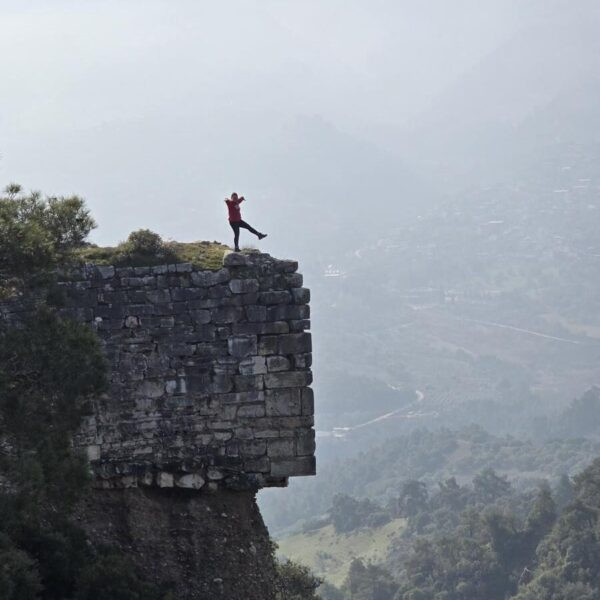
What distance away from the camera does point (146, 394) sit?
605 inches

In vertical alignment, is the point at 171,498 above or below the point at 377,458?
below

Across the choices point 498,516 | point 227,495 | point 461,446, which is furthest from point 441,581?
point 461,446

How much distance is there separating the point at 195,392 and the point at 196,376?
192mm

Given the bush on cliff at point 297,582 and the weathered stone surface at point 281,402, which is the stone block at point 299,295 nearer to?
the weathered stone surface at point 281,402

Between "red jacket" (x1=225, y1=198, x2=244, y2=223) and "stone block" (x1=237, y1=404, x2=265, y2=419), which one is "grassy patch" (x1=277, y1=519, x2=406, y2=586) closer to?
"red jacket" (x1=225, y1=198, x2=244, y2=223)

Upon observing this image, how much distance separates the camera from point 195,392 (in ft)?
50.4

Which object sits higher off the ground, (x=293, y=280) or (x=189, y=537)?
(x=293, y=280)

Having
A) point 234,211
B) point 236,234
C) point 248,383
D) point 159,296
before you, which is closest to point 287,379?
point 248,383

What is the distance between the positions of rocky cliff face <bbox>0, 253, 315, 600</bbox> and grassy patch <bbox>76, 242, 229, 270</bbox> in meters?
0.16

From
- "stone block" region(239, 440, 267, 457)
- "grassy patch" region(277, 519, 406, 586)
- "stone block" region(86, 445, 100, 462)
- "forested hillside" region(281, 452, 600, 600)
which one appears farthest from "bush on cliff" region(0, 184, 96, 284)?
"grassy patch" region(277, 519, 406, 586)

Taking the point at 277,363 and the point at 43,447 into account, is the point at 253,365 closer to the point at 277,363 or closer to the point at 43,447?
the point at 277,363

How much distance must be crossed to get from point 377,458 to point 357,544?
66062mm

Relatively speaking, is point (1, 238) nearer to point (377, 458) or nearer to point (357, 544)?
point (357, 544)

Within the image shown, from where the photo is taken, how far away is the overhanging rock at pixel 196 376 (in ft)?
50.4
